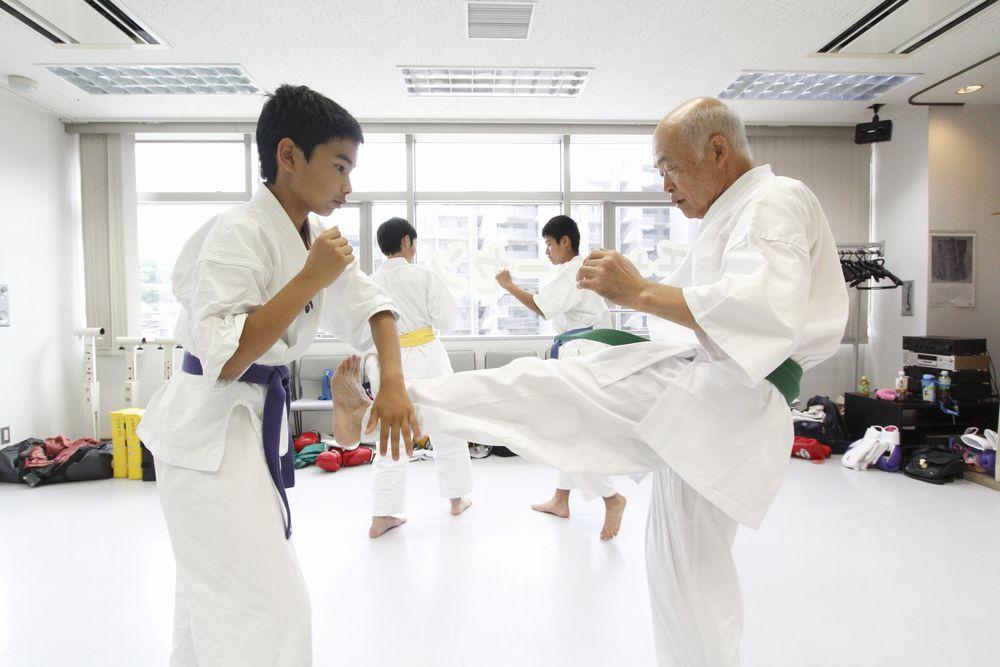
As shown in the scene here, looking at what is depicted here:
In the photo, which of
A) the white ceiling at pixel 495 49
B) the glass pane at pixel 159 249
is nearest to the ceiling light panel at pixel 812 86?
the white ceiling at pixel 495 49

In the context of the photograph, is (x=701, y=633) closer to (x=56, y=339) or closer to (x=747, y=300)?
(x=747, y=300)

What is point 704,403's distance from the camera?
1.16 meters

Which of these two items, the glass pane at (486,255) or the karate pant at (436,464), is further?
the glass pane at (486,255)

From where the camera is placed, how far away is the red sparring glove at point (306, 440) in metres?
4.36

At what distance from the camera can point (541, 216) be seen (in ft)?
17.9

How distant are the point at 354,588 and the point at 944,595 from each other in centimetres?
231

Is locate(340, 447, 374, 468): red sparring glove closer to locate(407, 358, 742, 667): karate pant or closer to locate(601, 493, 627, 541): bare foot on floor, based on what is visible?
locate(601, 493, 627, 541): bare foot on floor

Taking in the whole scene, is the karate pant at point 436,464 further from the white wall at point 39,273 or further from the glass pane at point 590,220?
the white wall at point 39,273

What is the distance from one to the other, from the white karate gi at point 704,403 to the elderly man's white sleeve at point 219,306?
16.3 inches

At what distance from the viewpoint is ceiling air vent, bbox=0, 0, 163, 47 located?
9.94 feet

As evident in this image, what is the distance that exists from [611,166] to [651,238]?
88cm

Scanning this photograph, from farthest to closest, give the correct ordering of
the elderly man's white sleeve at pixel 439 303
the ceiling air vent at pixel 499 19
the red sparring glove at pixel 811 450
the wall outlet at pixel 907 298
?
1. the wall outlet at pixel 907 298
2. the red sparring glove at pixel 811 450
3. the ceiling air vent at pixel 499 19
4. the elderly man's white sleeve at pixel 439 303

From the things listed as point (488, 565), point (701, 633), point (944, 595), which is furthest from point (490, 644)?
point (944, 595)

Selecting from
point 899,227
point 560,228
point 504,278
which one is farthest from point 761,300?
point 899,227
